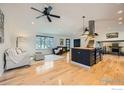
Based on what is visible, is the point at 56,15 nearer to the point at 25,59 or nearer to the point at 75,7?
the point at 75,7

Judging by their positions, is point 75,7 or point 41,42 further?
point 41,42

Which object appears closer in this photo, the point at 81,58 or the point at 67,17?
the point at 67,17

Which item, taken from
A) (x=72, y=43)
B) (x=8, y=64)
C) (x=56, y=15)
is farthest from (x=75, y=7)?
(x=8, y=64)

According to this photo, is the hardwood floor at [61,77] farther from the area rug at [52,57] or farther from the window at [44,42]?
the window at [44,42]

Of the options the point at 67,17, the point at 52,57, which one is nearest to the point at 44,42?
the point at 52,57

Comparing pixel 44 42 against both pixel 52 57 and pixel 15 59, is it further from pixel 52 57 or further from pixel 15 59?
pixel 15 59

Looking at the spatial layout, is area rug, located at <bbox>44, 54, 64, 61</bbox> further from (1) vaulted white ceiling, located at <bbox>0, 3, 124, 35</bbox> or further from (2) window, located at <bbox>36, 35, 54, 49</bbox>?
(1) vaulted white ceiling, located at <bbox>0, 3, 124, 35</bbox>

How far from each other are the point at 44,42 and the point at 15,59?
13.0 inches

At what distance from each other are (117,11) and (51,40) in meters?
0.53

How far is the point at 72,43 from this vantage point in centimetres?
94

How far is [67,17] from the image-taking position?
88 cm

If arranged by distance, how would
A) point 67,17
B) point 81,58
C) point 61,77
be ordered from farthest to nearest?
point 81,58, point 61,77, point 67,17

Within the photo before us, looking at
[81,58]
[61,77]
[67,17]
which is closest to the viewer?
[67,17]
